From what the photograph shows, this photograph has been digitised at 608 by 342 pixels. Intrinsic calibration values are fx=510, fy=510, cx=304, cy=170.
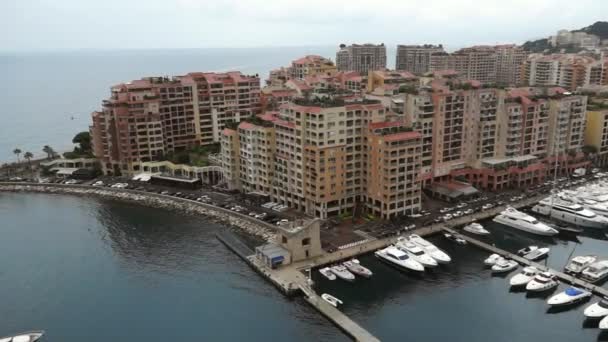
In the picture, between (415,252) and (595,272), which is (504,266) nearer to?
(595,272)

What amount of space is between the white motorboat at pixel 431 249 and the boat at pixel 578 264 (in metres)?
15.4

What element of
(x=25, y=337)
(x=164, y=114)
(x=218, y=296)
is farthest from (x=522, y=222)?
(x=164, y=114)

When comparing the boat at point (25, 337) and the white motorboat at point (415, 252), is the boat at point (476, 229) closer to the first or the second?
the white motorboat at point (415, 252)

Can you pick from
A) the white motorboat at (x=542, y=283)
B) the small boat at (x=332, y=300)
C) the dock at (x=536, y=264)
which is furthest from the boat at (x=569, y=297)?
the small boat at (x=332, y=300)

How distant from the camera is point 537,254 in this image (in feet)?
240

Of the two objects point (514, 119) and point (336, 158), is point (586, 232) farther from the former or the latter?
point (336, 158)

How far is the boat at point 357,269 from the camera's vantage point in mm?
68062

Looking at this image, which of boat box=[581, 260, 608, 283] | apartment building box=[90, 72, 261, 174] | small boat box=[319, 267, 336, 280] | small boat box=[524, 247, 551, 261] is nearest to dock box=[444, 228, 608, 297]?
boat box=[581, 260, 608, 283]

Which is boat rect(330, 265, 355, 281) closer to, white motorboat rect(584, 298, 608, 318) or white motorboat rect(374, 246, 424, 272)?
white motorboat rect(374, 246, 424, 272)

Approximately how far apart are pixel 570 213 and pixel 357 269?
4229 cm

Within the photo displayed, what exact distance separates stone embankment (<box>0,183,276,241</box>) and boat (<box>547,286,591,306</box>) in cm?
4019

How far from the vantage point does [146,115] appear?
115m

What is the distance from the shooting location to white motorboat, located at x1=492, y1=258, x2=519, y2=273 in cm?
6906

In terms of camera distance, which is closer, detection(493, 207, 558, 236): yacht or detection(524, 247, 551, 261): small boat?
detection(524, 247, 551, 261): small boat
